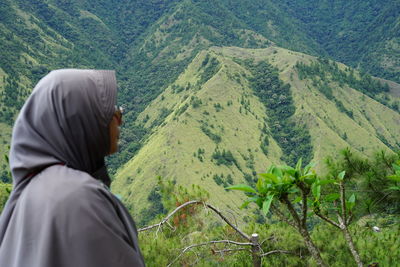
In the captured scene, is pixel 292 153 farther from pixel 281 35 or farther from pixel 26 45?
pixel 281 35

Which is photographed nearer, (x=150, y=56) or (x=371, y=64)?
(x=150, y=56)

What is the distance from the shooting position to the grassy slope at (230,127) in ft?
193

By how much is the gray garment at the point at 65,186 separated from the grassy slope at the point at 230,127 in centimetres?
4854

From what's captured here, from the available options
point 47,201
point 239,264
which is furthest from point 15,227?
point 239,264

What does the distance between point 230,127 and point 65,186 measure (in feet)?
238

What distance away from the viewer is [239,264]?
16.1ft

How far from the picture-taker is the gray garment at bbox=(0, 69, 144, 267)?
135 centimetres

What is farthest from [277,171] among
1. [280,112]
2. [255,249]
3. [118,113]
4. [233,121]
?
[280,112]

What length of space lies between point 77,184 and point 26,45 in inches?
4424

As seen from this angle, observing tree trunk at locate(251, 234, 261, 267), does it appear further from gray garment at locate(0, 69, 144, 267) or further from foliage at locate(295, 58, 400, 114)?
foliage at locate(295, 58, 400, 114)

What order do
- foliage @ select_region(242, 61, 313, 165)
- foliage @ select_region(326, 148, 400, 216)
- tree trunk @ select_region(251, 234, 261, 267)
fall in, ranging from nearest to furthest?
1. tree trunk @ select_region(251, 234, 261, 267)
2. foliage @ select_region(326, 148, 400, 216)
3. foliage @ select_region(242, 61, 313, 165)

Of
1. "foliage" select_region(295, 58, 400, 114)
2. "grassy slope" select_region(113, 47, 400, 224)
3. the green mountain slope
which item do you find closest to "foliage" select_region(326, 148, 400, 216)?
"grassy slope" select_region(113, 47, 400, 224)

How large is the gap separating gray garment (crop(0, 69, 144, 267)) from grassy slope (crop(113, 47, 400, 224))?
48540 millimetres

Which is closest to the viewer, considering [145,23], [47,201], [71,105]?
[47,201]
